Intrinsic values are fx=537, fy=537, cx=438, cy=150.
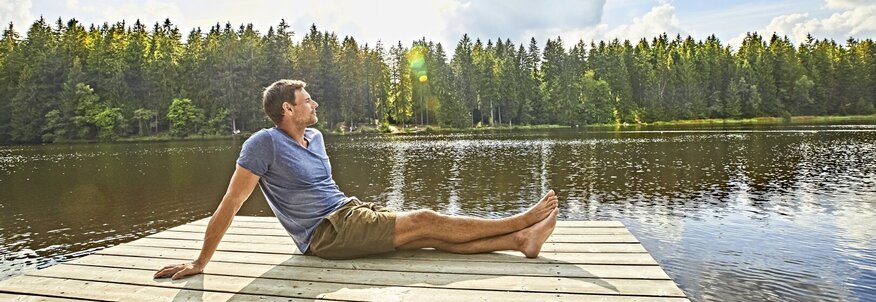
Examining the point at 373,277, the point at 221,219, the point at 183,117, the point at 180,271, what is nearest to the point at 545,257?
the point at 373,277

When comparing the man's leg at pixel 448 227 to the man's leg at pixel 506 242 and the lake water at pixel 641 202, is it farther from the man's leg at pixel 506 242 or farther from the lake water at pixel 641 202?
the lake water at pixel 641 202

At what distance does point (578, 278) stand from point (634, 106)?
3696 inches

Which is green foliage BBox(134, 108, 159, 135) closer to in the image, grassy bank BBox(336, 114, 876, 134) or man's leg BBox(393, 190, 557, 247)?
grassy bank BBox(336, 114, 876, 134)

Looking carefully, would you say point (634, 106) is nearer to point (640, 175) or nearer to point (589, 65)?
point (589, 65)

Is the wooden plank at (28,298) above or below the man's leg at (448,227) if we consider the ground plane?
below

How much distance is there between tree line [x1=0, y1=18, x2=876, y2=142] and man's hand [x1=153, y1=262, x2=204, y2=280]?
67607mm

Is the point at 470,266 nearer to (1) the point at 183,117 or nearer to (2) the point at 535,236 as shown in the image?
(2) the point at 535,236

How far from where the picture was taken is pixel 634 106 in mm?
91438

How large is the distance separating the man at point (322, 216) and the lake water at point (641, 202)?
3867mm

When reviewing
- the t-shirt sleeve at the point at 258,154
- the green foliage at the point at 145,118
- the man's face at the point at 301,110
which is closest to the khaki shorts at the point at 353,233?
the t-shirt sleeve at the point at 258,154

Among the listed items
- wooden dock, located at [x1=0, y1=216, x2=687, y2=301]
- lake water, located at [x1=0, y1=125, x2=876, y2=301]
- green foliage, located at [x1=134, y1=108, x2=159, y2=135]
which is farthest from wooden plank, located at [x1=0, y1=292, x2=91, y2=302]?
green foliage, located at [x1=134, y1=108, x2=159, y2=135]

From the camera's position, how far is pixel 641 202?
13406mm

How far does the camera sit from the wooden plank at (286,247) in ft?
15.0

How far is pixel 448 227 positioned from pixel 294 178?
1.27 metres
